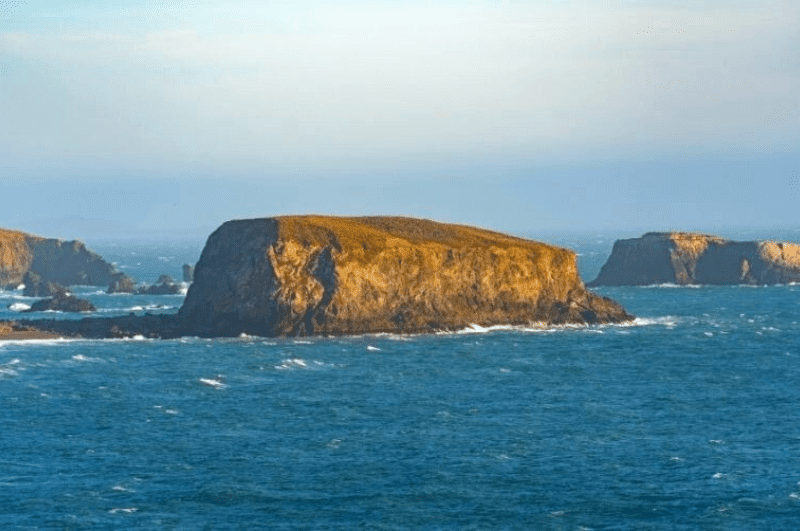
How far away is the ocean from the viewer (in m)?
84.8

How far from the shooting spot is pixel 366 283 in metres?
172

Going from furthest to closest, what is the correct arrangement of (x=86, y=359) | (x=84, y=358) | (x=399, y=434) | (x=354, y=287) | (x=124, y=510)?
(x=354, y=287)
(x=84, y=358)
(x=86, y=359)
(x=399, y=434)
(x=124, y=510)

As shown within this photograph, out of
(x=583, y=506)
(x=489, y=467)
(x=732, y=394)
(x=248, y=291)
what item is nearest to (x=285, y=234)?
(x=248, y=291)

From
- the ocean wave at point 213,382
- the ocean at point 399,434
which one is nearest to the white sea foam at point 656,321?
the ocean at point 399,434

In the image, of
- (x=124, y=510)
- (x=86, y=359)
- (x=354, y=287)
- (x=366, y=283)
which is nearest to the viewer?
(x=124, y=510)

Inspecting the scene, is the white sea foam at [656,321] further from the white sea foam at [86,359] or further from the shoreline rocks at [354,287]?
the white sea foam at [86,359]

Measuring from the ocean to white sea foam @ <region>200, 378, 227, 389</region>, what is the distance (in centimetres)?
25

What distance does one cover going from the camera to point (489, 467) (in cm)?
9569

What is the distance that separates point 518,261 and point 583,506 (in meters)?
99.0

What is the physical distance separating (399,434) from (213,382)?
99.7 feet

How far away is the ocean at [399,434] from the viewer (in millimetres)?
84812

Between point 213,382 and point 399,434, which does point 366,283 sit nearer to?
point 213,382

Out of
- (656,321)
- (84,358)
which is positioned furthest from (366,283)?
(656,321)

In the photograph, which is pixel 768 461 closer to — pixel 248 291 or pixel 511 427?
pixel 511 427
